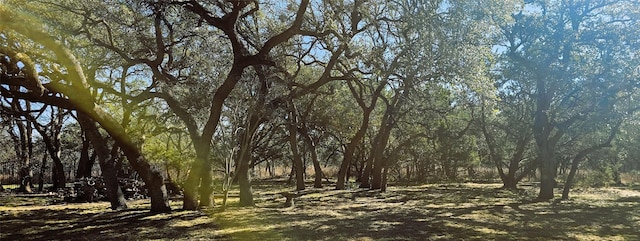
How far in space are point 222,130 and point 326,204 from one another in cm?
412

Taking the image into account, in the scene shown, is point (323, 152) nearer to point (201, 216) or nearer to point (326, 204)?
point (326, 204)

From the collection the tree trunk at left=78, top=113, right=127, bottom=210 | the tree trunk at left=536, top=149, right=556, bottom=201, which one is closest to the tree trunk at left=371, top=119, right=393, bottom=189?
the tree trunk at left=536, top=149, right=556, bottom=201

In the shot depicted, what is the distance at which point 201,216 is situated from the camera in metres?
10.3

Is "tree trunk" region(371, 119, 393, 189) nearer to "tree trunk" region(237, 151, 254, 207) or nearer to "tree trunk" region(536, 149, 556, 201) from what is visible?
"tree trunk" region(536, 149, 556, 201)

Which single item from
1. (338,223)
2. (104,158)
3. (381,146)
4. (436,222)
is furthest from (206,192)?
(381,146)

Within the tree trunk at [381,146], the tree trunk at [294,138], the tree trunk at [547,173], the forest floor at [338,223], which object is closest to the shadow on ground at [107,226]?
the forest floor at [338,223]

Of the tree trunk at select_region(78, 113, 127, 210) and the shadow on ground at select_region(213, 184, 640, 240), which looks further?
the tree trunk at select_region(78, 113, 127, 210)

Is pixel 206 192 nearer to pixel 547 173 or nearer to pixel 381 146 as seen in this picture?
pixel 381 146

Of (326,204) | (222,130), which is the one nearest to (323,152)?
(326,204)

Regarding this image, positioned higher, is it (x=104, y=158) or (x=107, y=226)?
(x=104, y=158)

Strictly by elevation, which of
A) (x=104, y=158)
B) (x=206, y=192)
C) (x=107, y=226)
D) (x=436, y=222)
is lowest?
(x=436, y=222)

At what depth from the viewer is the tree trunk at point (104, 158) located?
37.9 feet

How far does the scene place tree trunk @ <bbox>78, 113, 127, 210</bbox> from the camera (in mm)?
11538

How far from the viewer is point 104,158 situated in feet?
40.0
